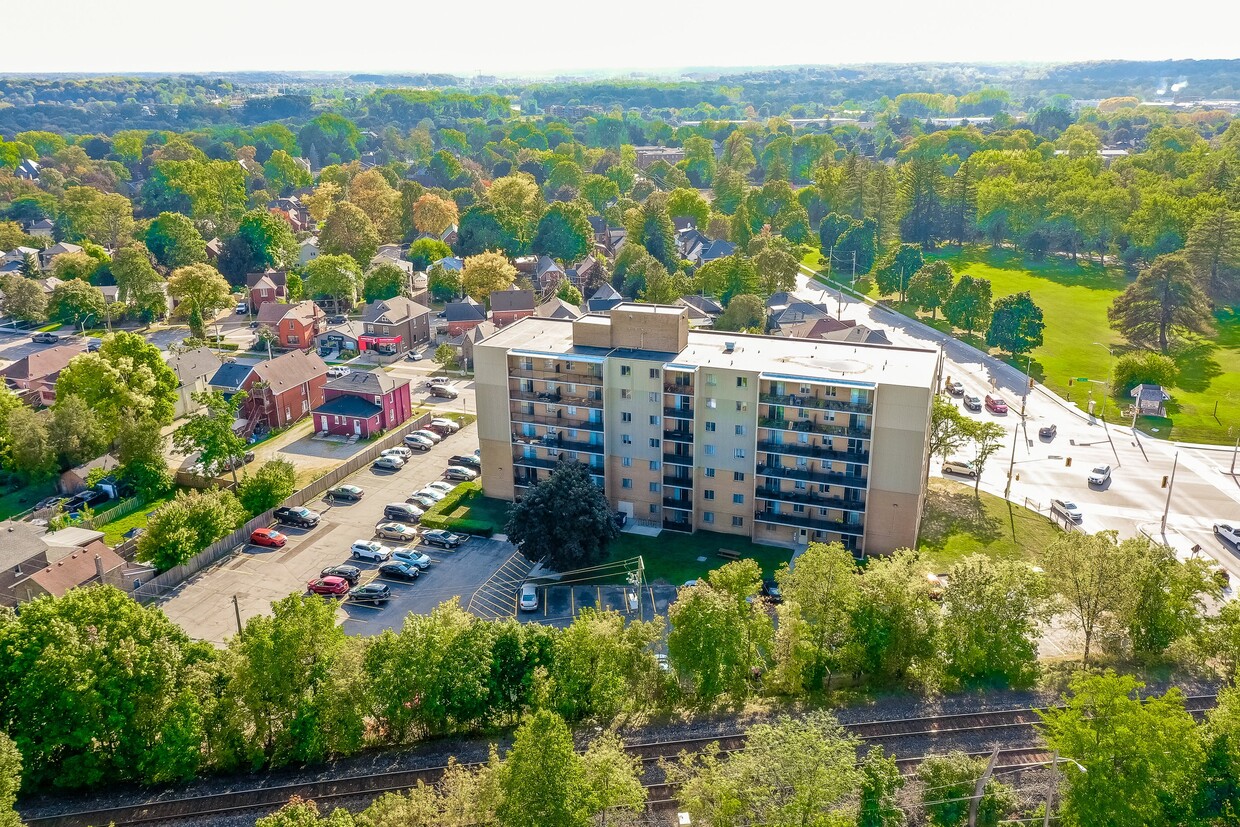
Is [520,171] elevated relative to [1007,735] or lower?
elevated

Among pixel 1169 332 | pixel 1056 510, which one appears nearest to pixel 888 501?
pixel 1056 510

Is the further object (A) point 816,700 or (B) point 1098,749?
(A) point 816,700

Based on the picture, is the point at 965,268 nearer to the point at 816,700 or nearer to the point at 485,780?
the point at 816,700

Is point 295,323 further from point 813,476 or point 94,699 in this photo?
point 94,699

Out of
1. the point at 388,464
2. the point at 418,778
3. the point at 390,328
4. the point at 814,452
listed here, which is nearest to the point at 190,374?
the point at 390,328

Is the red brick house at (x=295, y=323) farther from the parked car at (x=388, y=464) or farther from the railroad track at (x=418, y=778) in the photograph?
the railroad track at (x=418, y=778)

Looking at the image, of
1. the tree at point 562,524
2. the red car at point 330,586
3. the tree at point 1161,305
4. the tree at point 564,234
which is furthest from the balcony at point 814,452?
the tree at point 564,234

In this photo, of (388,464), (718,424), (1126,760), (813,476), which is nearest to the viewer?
(1126,760)
